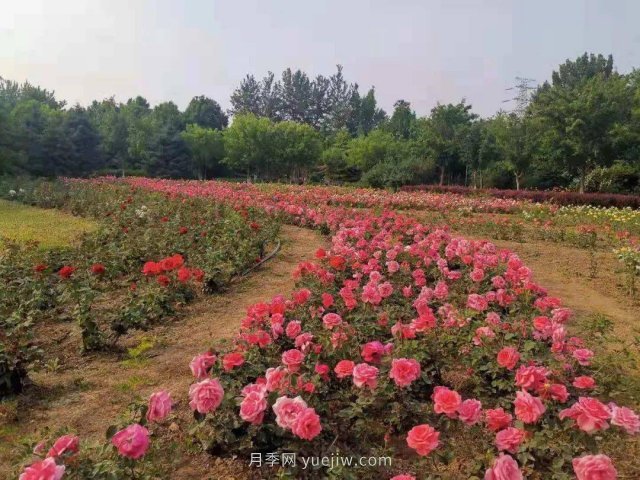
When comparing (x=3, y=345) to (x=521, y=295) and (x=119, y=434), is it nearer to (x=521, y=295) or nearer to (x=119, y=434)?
(x=119, y=434)

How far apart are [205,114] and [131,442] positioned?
6274 cm

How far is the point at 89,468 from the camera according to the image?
6.32 feet

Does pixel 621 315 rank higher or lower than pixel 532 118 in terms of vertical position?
lower

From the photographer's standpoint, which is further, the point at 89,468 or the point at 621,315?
the point at 621,315

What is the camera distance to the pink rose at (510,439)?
82.3 inches

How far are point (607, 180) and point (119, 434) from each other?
27690mm

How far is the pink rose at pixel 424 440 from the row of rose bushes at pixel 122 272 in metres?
2.85

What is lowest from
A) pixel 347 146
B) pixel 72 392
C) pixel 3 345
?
pixel 72 392

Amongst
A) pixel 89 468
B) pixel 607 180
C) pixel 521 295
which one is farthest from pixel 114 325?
pixel 607 180

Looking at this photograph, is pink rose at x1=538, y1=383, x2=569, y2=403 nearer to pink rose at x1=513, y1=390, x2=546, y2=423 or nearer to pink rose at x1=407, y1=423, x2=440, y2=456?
pink rose at x1=513, y1=390, x2=546, y2=423

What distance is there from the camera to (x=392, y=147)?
36812mm

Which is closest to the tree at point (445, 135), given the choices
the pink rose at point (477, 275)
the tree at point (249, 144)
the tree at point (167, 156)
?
the tree at point (249, 144)

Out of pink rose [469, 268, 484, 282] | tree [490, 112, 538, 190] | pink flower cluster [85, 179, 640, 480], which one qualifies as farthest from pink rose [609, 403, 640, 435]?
tree [490, 112, 538, 190]

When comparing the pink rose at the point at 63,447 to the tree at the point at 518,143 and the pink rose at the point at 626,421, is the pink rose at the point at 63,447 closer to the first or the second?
the pink rose at the point at 626,421
